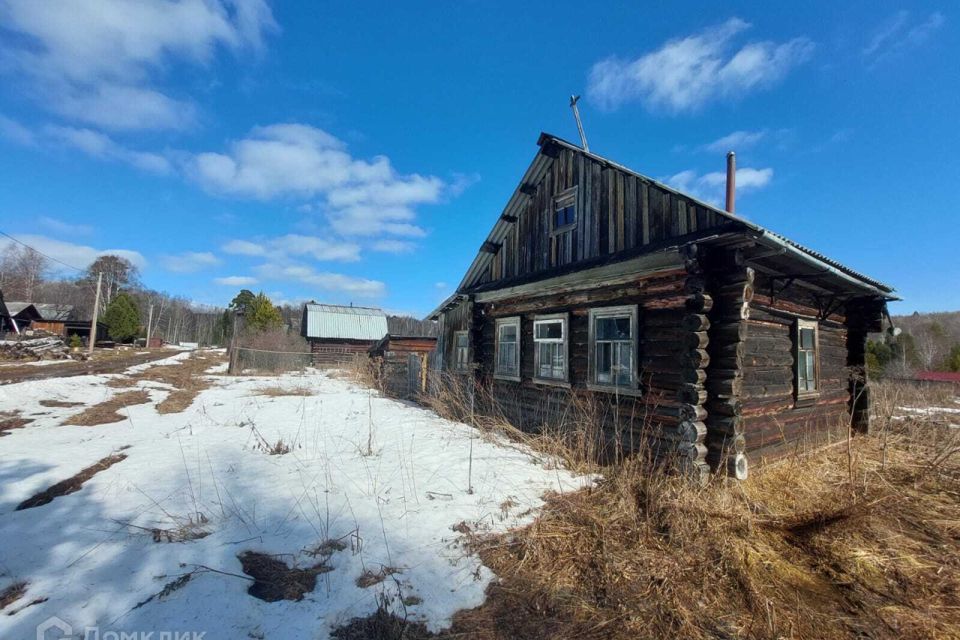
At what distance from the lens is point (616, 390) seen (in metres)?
6.99

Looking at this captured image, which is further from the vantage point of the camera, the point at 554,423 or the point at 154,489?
the point at 554,423

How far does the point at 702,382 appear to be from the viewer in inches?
241

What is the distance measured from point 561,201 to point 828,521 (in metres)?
7.11

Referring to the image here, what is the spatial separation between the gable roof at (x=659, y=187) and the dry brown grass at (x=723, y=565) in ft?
10.4

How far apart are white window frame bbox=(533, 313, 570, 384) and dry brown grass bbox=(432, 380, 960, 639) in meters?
2.86

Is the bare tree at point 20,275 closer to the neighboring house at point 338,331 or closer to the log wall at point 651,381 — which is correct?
the neighboring house at point 338,331

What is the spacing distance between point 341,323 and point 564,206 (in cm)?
3216

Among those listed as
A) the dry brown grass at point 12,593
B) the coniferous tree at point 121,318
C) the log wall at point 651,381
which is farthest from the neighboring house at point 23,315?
the log wall at point 651,381

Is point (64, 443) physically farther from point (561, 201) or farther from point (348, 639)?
point (561, 201)

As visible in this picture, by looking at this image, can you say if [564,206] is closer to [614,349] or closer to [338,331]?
[614,349]

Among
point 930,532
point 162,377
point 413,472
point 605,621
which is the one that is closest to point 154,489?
point 413,472

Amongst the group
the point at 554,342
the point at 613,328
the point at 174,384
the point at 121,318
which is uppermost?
the point at 121,318

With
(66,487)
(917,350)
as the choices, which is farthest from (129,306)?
(917,350)

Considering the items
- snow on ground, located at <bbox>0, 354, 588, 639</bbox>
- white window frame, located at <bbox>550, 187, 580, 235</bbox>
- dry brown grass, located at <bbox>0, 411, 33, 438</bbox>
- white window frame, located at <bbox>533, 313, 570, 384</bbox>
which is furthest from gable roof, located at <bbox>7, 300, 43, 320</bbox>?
white window frame, located at <bbox>550, 187, 580, 235</bbox>
